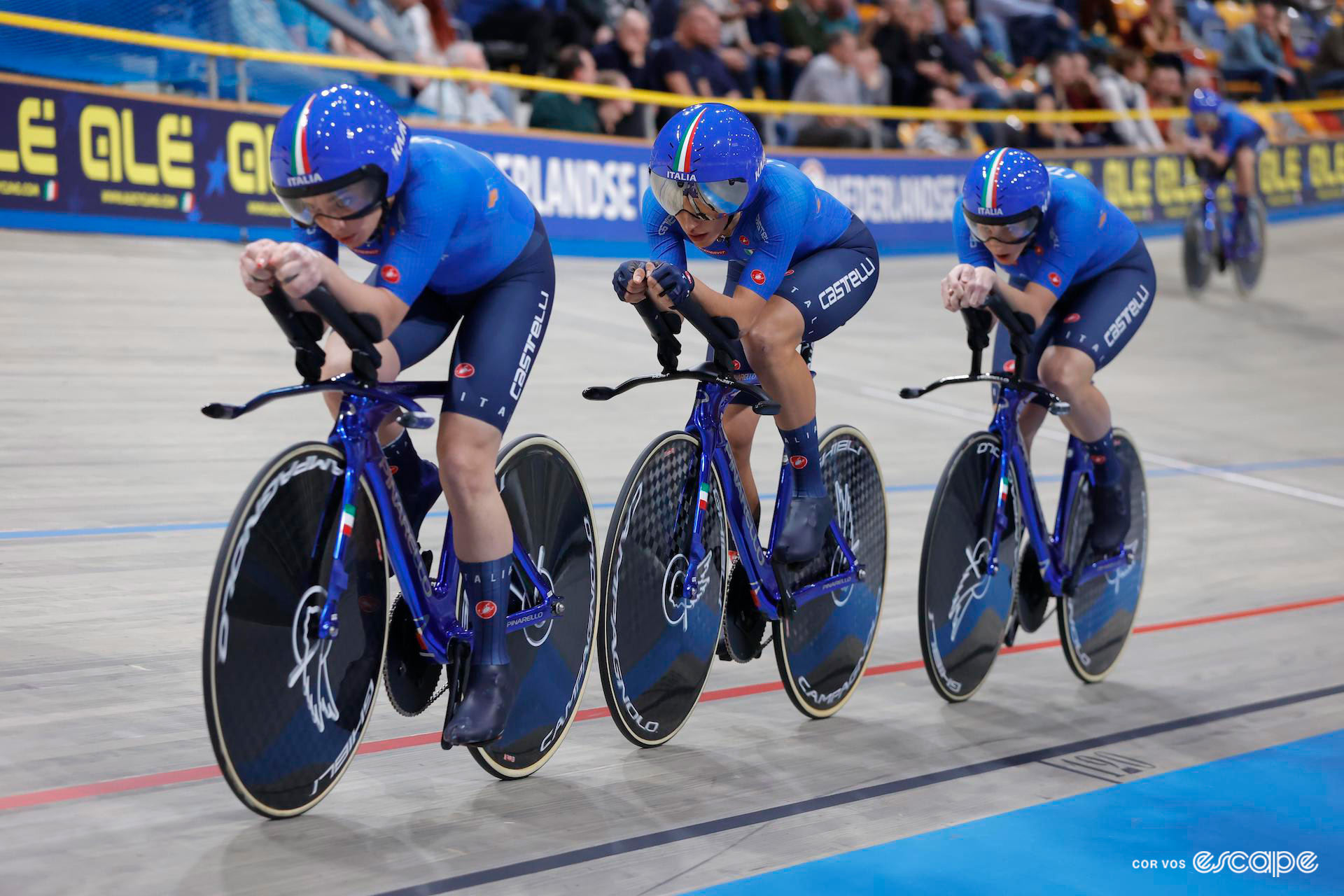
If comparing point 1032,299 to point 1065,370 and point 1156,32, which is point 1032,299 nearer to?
point 1065,370

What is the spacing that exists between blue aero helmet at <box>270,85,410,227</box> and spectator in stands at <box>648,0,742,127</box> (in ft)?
28.7

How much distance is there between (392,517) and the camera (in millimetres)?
2918

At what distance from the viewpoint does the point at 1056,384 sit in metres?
4.18

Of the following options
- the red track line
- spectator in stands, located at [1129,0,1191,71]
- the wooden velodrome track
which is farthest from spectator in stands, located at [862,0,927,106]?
the red track line

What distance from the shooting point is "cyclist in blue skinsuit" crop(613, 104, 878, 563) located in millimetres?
3297

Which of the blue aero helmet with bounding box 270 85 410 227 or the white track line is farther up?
the blue aero helmet with bounding box 270 85 410 227

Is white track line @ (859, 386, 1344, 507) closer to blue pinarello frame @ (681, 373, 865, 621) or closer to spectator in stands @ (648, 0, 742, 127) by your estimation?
blue pinarello frame @ (681, 373, 865, 621)

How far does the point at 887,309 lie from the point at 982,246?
7.03m

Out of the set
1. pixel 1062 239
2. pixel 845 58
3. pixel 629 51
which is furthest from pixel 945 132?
pixel 1062 239

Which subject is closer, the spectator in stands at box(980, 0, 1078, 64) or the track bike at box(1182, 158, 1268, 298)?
the track bike at box(1182, 158, 1268, 298)

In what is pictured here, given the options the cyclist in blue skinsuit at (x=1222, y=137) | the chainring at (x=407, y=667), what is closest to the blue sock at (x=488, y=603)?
the chainring at (x=407, y=667)

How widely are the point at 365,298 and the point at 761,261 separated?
1106 millimetres

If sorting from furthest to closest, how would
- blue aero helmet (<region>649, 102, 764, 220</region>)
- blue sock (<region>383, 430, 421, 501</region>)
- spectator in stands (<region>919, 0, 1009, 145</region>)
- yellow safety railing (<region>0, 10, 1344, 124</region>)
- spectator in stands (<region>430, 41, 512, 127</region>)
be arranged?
spectator in stands (<region>919, 0, 1009, 145</region>), spectator in stands (<region>430, 41, 512, 127</region>), yellow safety railing (<region>0, 10, 1344, 124</region>), blue aero helmet (<region>649, 102, 764, 220</region>), blue sock (<region>383, 430, 421, 501</region>)
